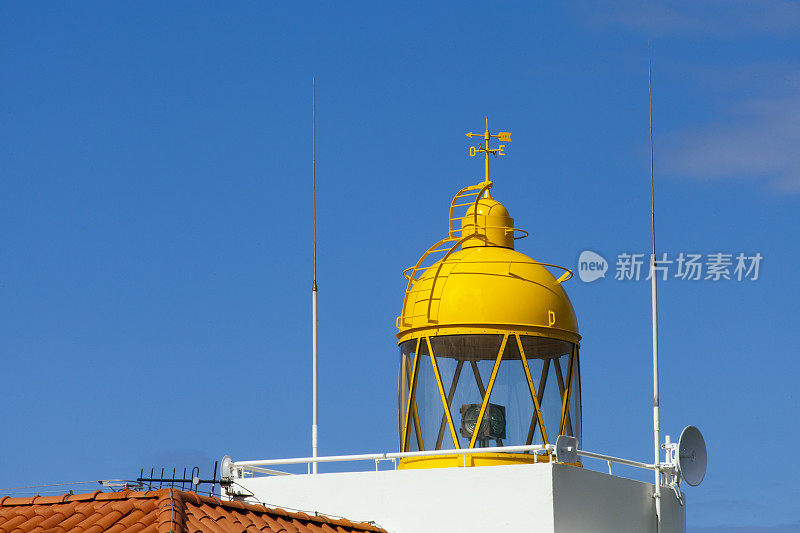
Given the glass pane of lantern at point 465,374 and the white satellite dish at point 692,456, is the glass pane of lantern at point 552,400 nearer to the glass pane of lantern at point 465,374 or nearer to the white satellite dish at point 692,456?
the glass pane of lantern at point 465,374

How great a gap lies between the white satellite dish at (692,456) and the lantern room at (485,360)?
1.64 metres

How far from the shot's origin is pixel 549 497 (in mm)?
19156

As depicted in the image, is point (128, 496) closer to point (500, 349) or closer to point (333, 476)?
point (333, 476)

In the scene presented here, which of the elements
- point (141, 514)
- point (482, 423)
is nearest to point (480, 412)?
point (482, 423)

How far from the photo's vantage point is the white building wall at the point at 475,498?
19.3 metres

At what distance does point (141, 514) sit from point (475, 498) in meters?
4.77

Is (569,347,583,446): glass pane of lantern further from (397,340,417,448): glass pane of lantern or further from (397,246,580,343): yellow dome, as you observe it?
(397,340,417,448): glass pane of lantern

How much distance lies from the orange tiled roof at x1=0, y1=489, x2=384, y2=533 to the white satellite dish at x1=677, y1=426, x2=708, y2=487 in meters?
6.34

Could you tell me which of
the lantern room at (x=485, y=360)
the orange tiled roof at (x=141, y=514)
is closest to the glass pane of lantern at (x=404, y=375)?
the lantern room at (x=485, y=360)

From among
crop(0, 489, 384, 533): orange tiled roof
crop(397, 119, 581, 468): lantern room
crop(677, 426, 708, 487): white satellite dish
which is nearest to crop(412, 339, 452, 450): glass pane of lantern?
crop(397, 119, 581, 468): lantern room

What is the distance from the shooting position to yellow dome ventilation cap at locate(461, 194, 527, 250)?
912 inches

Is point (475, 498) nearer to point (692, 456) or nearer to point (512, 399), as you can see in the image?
point (512, 399)

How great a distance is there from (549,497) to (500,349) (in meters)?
3.20

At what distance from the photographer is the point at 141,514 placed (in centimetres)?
1711
